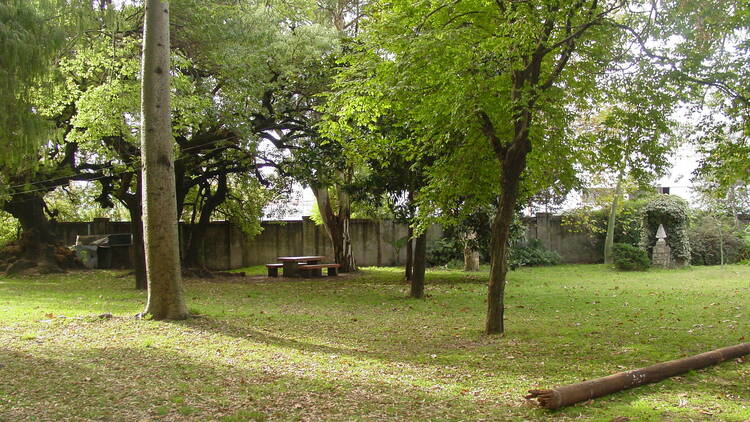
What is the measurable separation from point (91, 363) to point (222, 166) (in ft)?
42.2

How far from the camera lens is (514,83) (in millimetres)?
8289

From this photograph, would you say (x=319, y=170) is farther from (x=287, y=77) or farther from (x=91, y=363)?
(x=91, y=363)

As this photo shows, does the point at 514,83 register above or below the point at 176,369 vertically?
above

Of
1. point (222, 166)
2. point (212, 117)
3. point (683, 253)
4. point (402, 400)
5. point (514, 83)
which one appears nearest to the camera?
Result: point (402, 400)

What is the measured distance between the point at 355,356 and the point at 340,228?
1418 centimetres

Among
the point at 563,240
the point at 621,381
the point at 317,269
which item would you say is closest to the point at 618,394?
the point at 621,381

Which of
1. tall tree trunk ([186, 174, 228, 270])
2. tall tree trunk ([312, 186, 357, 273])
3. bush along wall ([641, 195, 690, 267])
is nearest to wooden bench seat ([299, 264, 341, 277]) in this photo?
tall tree trunk ([312, 186, 357, 273])

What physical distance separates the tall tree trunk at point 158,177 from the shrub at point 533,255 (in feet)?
51.1

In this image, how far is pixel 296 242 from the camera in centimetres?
2434

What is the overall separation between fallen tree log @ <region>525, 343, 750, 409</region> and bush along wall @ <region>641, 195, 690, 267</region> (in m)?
16.8

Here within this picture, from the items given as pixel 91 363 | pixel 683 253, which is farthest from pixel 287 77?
pixel 683 253

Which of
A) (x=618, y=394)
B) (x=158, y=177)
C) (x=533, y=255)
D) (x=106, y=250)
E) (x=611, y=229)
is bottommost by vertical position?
(x=618, y=394)

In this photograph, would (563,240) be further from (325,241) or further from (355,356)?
(355,356)

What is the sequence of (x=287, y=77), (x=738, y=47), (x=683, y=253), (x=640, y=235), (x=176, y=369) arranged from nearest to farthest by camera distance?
(x=176, y=369)
(x=738, y=47)
(x=287, y=77)
(x=683, y=253)
(x=640, y=235)
